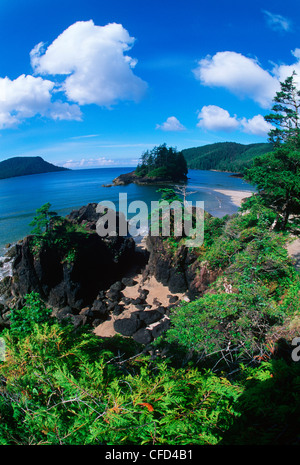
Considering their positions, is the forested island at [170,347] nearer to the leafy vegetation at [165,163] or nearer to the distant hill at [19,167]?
the leafy vegetation at [165,163]

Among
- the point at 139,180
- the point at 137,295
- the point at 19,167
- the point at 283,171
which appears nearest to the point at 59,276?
the point at 137,295

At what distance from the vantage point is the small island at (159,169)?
262 ft

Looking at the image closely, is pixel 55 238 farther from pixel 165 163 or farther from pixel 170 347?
pixel 165 163

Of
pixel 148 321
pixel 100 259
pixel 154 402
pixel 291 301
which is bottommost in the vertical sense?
pixel 148 321

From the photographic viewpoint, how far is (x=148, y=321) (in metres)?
12.0

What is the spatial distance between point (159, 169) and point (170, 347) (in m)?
79.1

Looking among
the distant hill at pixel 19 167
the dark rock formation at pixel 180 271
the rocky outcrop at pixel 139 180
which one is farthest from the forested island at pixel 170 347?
the distant hill at pixel 19 167

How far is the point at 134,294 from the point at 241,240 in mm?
8179

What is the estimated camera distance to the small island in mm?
79812

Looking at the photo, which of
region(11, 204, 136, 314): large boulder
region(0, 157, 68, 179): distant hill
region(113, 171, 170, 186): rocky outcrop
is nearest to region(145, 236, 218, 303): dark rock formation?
region(11, 204, 136, 314): large boulder

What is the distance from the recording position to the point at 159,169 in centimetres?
7994
